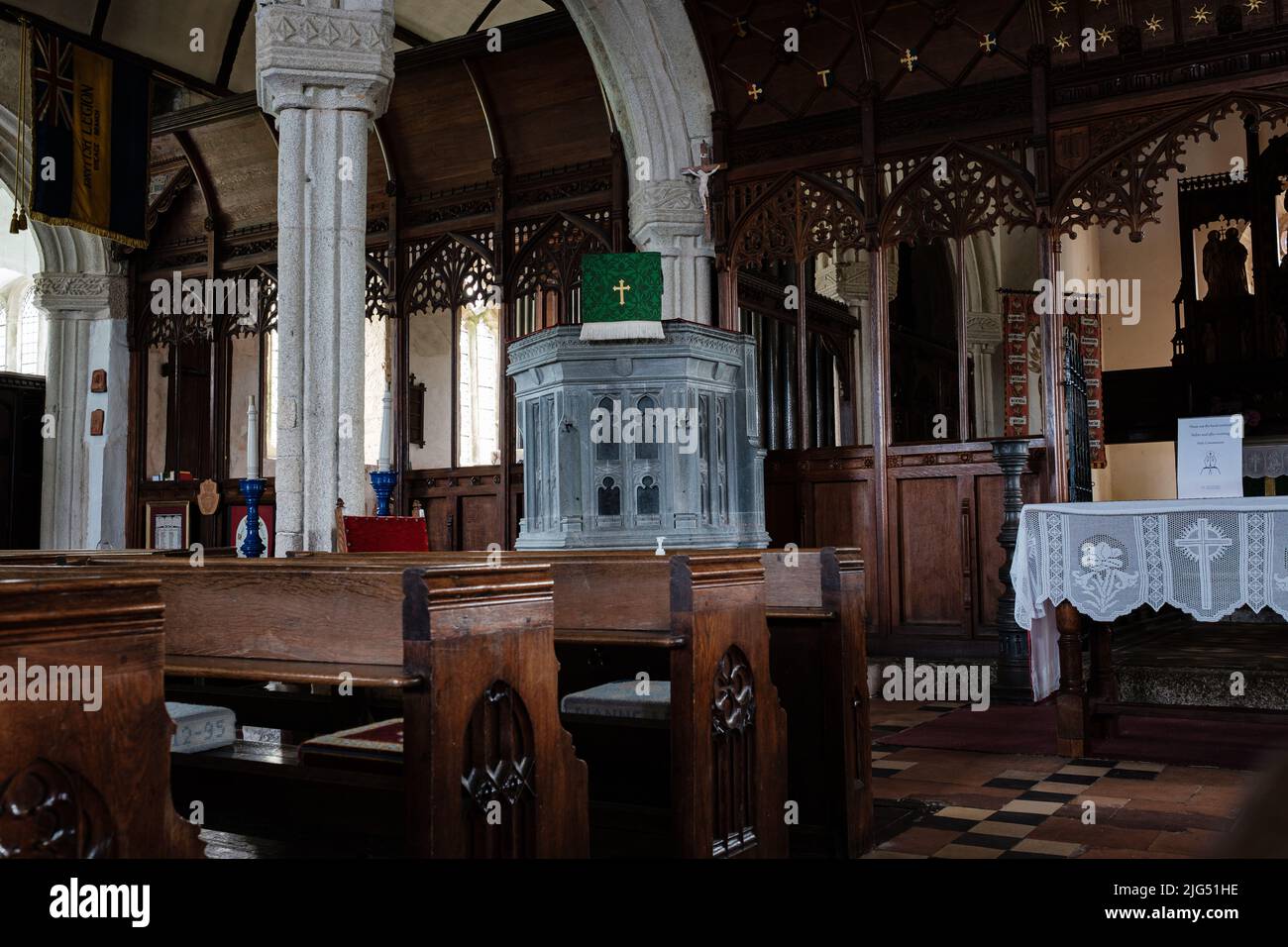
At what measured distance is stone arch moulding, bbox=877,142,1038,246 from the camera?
21.9 ft

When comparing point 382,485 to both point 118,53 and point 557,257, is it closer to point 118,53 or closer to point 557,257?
point 557,257

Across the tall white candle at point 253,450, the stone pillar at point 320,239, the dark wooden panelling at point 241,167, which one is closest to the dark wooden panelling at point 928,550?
the stone pillar at point 320,239

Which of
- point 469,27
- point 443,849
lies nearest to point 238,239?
point 469,27

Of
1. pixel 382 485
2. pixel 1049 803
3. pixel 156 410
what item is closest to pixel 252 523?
pixel 382 485

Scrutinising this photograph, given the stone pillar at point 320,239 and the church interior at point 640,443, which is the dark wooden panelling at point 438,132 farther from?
the stone pillar at point 320,239

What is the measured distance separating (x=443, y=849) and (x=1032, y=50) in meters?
6.25

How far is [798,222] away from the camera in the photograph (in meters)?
7.28

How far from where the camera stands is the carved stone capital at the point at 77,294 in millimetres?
10266

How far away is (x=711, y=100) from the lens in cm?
760

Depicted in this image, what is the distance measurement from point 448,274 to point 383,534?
4182 mm

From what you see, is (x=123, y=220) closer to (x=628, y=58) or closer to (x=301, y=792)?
(x=628, y=58)

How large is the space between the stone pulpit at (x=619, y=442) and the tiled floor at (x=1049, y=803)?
169 centimetres

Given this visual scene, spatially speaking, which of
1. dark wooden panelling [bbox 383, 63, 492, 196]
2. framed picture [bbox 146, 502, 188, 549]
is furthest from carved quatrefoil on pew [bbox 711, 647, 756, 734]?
framed picture [bbox 146, 502, 188, 549]
